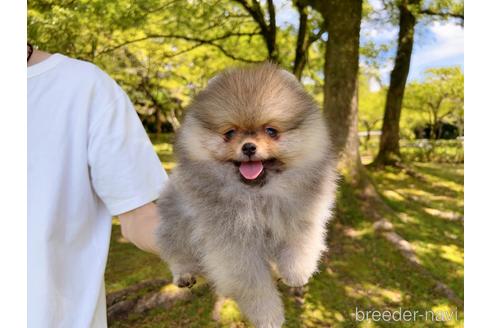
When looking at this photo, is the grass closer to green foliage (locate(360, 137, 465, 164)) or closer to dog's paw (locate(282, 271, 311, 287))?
dog's paw (locate(282, 271, 311, 287))

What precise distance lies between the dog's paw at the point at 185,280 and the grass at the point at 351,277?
3083 mm

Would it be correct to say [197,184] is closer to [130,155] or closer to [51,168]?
[130,155]

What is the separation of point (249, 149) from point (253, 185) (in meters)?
0.15

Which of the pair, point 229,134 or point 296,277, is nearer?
point 229,134

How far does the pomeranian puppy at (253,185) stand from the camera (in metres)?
1.25

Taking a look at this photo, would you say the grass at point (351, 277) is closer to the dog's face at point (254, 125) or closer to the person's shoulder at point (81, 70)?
the person's shoulder at point (81, 70)

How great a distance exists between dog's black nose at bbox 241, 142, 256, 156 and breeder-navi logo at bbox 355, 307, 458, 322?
14.3 ft

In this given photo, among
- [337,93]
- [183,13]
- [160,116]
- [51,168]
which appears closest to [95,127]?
[51,168]

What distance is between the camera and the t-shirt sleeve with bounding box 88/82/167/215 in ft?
5.74

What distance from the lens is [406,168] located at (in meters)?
10.0

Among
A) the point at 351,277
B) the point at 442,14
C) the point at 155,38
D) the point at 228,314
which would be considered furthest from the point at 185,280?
the point at 442,14

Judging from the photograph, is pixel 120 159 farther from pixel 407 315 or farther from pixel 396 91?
pixel 396 91

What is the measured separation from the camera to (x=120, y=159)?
175 centimetres

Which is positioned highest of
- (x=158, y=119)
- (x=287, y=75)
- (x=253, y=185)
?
(x=158, y=119)
